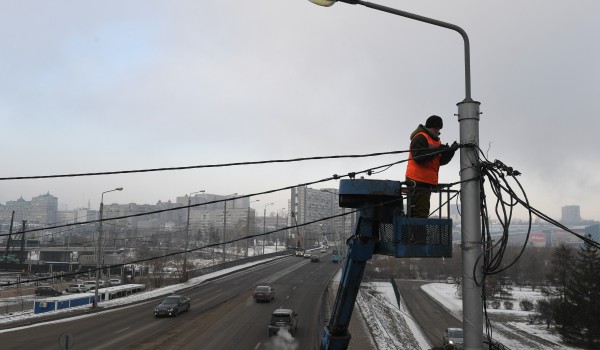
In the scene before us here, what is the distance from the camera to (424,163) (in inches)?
209

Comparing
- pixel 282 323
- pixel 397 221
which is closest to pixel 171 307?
pixel 282 323

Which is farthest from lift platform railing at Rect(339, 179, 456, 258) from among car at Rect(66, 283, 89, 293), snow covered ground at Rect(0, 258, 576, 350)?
car at Rect(66, 283, 89, 293)

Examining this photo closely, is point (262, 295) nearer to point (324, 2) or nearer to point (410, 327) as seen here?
point (410, 327)

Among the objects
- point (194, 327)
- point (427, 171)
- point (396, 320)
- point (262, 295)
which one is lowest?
point (396, 320)

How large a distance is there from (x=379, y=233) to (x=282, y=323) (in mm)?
17349

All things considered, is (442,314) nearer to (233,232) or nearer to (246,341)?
(246,341)

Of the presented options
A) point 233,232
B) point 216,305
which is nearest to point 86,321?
point 216,305

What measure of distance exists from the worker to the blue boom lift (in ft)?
0.54

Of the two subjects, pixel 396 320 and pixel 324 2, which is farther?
pixel 396 320

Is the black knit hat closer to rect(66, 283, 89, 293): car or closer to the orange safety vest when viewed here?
the orange safety vest

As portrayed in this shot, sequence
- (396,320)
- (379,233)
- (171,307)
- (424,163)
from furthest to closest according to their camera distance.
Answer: (396,320)
(171,307)
(379,233)
(424,163)

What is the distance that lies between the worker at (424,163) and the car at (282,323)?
17.8m

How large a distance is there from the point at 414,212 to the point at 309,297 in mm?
31381

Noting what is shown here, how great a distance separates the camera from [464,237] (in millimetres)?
4148
